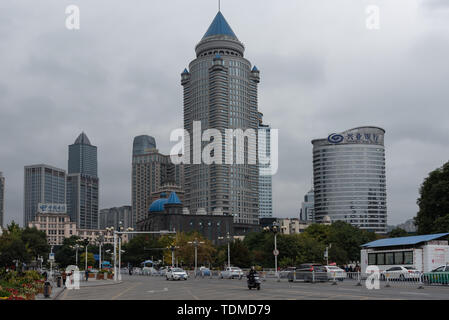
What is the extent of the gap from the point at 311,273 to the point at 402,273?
7.86m

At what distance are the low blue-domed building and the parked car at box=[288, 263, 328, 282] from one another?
124m

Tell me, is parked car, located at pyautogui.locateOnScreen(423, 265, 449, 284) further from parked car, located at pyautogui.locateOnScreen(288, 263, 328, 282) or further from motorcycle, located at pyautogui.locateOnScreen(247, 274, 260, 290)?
motorcycle, located at pyautogui.locateOnScreen(247, 274, 260, 290)

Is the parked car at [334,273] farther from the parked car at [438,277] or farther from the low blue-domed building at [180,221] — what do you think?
the low blue-domed building at [180,221]

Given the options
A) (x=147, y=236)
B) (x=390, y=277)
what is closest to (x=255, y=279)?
(x=390, y=277)

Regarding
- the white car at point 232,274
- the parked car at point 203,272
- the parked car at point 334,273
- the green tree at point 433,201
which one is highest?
the green tree at point 433,201

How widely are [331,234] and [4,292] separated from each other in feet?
313

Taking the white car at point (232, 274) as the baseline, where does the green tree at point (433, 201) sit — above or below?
above

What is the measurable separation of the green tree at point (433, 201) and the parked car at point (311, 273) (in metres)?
29.6

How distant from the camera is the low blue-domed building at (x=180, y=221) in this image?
177 m

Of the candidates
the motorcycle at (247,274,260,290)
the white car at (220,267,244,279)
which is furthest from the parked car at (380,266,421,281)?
the white car at (220,267,244,279)

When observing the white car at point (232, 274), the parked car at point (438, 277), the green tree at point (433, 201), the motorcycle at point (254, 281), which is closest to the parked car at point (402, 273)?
the parked car at point (438, 277)

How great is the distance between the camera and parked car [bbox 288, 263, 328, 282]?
49031 mm
